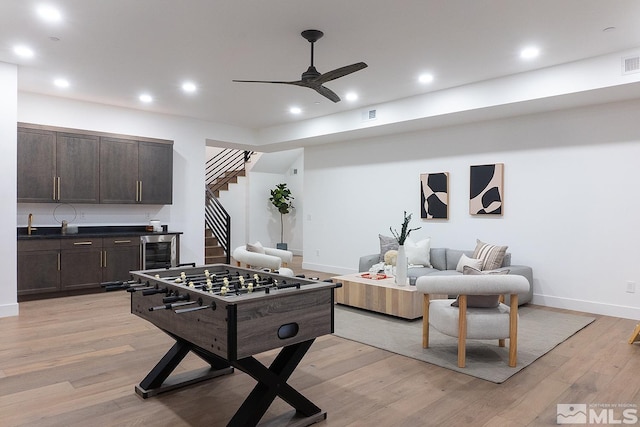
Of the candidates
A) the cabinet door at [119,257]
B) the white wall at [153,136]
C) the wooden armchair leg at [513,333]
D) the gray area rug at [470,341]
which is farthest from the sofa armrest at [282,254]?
the wooden armchair leg at [513,333]

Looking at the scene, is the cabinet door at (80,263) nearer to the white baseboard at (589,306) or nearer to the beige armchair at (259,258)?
the beige armchair at (259,258)

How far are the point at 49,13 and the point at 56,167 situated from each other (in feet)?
9.72

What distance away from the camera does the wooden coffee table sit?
4734 millimetres

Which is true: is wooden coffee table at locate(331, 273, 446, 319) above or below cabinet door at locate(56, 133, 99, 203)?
below

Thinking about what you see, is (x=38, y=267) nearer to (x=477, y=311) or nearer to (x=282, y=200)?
(x=477, y=311)

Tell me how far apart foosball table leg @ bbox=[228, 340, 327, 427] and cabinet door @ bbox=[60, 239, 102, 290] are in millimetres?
4543

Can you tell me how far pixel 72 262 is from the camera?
19.3ft

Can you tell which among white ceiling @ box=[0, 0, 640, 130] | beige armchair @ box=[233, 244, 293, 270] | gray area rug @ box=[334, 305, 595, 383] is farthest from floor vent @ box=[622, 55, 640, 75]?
beige armchair @ box=[233, 244, 293, 270]

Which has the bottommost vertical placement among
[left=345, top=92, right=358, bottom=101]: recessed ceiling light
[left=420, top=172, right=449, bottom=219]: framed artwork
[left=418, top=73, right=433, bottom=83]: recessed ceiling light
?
[left=420, top=172, right=449, bottom=219]: framed artwork

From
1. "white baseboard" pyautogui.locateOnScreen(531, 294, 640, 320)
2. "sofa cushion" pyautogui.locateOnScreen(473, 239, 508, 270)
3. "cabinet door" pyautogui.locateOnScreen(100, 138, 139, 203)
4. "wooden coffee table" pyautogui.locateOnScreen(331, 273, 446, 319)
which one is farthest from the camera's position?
"cabinet door" pyautogui.locateOnScreen(100, 138, 139, 203)

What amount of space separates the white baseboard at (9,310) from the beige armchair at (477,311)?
4605 mm

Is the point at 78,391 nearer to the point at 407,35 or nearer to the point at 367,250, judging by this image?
the point at 407,35

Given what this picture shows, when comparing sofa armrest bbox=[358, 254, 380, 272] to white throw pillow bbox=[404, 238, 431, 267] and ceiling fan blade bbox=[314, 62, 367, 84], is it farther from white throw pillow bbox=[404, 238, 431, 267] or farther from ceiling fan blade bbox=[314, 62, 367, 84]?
ceiling fan blade bbox=[314, 62, 367, 84]

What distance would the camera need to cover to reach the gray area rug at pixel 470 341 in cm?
343
